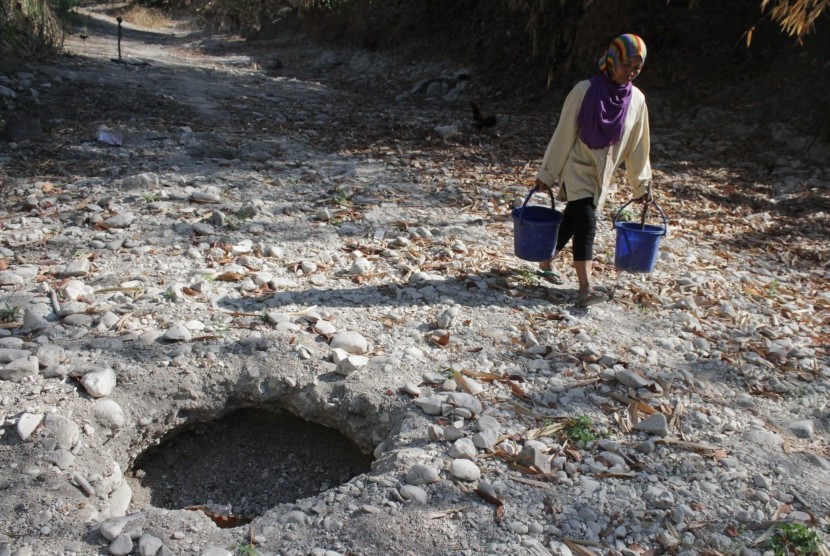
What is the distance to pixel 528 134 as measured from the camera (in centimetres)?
872

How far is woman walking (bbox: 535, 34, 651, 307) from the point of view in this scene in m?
3.89

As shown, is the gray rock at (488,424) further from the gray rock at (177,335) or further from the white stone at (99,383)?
the white stone at (99,383)

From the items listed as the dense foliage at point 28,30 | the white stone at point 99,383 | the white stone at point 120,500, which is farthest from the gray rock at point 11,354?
the dense foliage at point 28,30

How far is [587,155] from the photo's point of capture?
406 cm

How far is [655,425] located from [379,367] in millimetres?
1264

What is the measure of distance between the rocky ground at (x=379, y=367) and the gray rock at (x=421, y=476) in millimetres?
50

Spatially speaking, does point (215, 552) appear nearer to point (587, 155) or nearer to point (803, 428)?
point (803, 428)

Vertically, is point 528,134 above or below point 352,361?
above

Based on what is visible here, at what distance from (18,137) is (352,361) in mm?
5099

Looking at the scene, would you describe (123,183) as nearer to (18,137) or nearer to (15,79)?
(18,137)

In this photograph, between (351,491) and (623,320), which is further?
(623,320)

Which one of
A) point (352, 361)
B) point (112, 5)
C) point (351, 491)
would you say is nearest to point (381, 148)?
point (352, 361)

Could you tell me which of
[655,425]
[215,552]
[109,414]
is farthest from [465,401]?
[109,414]

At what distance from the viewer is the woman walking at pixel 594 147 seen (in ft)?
12.8
